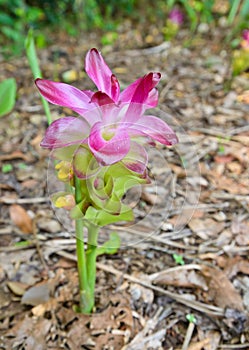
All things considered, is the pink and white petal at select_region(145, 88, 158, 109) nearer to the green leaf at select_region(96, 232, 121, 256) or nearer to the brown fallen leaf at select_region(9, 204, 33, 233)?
the green leaf at select_region(96, 232, 121, 256)

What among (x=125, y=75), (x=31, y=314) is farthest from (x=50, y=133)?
(x=125, y=75)

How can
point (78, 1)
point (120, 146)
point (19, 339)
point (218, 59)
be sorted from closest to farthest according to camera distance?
point (120, 146) → point (19, 339) → point (218, 59) → point (78, 1)

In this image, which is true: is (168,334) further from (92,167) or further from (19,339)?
(92,167)

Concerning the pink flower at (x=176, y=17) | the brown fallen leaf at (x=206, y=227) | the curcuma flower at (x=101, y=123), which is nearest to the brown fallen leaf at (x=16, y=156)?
the brown fallen leaf at (x=206, y=227)

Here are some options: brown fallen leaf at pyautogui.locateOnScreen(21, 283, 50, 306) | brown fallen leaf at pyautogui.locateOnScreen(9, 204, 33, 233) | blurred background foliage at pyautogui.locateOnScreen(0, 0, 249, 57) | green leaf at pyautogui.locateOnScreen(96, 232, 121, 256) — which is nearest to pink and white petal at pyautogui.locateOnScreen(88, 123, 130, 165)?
green leaf at pyautogui.locateOnScreen(96, 232, 121, 256)

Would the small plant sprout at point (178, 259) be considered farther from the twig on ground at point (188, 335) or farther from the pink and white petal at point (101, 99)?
the pink and white petal at point (101, 99)

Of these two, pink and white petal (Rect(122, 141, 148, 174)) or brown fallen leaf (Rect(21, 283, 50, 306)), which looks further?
brown fallen leaf (Rect(21, 283, 50, 306))
